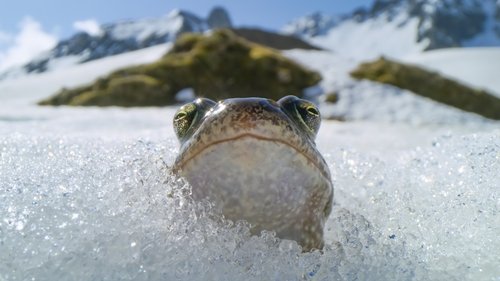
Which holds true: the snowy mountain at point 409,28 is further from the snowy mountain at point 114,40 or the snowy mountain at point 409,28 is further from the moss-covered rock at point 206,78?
the moss-covered rock at point 206,78

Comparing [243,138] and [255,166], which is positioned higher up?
[243,138]

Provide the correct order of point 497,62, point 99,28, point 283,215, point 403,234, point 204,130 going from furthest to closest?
point 99,28 → point 497,62 → point 403,234 → point 283,215 → point 204,130

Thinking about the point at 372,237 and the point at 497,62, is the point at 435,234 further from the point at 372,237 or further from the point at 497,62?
the point at 497,62

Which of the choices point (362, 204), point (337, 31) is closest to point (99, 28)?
point (337, 31)

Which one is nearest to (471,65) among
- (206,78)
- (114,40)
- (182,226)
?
(206,78)

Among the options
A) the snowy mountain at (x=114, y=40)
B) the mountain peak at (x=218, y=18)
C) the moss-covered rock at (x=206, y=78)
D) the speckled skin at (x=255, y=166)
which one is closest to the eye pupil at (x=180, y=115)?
the speckled skin at (x=255, y=166)

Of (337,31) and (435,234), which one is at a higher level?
(435,234)

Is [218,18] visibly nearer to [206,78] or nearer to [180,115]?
[206,78]
